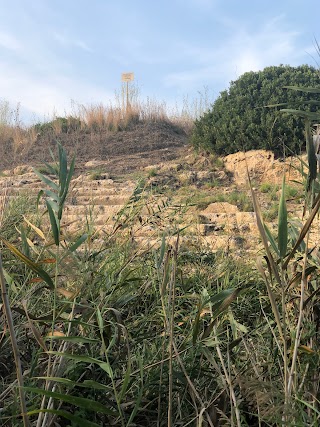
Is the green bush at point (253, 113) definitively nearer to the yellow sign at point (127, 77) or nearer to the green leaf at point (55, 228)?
the yellow sign at point (127, 77)

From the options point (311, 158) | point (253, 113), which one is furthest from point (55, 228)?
point (253, 113)

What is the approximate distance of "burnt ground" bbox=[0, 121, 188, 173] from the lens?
35.1 ft

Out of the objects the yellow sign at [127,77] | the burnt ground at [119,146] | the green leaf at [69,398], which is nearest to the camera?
the green leaf at [69,398]

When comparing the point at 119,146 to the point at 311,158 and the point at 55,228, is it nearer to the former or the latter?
the point at 55,228

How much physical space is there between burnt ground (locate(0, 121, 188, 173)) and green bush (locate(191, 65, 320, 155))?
63.1 inches

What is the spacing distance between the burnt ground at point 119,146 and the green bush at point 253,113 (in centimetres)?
160

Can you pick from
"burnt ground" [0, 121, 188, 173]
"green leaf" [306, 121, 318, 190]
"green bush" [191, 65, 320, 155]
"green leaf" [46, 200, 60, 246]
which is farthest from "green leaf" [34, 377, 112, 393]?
"burnt ground" [0, 121, 188, 173]

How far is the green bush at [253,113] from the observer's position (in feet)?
26.4

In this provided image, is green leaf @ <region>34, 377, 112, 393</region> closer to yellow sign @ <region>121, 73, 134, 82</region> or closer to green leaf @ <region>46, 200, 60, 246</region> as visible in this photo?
green leaf @ <region>46, 200, 60, 246</region>

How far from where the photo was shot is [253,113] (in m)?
8.12

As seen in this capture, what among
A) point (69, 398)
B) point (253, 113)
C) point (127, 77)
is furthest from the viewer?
point (127, 77)

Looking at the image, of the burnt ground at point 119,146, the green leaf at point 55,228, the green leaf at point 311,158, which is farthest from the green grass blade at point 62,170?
the burnt ground at point 119,146

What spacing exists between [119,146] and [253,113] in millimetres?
4588

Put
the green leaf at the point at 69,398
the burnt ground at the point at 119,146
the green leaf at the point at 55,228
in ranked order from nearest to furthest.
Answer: the green leaf at the point at 69,398
the green leaf at the point at 55,228
the burnt ground at the point at 119,146
